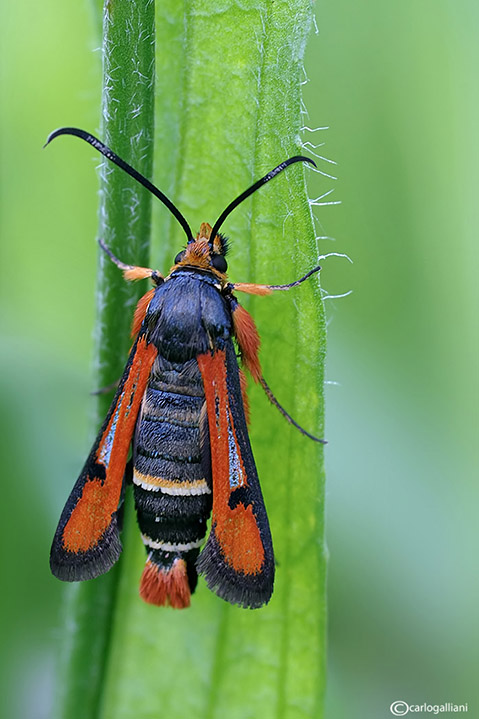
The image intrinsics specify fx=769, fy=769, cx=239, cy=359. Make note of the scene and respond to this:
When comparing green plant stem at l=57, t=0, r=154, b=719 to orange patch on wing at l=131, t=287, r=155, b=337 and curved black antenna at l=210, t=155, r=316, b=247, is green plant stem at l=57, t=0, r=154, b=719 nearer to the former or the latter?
orange patch on wing at l=131, t=287, r=155, b=337

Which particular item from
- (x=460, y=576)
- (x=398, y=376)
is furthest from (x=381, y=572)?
(x=398, y=376)

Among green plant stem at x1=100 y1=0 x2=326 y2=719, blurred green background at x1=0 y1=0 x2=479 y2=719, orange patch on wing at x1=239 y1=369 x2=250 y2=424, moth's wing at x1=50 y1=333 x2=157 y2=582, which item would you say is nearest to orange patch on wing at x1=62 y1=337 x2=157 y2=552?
moth's wing at x1=50 y1=333 x2=157 y2=582

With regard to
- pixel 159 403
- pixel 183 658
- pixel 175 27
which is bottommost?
pixel 183 658

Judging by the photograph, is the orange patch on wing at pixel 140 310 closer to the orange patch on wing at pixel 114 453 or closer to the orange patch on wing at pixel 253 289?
the orange patch on wing at pixel 114 453

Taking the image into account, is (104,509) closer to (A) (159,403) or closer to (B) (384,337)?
(A) (159,403)

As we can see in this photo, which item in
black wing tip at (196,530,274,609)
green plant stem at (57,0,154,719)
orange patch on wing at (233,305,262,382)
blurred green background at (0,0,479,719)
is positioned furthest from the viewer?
blurred green background at (0,0,479,719)
